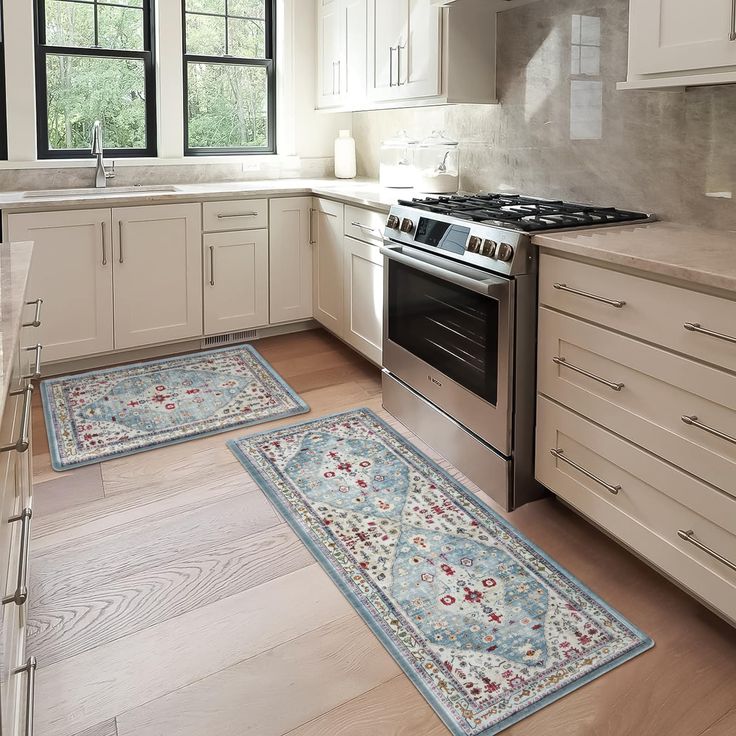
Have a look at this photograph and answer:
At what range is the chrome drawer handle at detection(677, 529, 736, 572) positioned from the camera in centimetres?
165

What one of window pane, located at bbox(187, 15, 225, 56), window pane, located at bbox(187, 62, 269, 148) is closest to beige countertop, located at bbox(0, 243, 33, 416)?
window pane, located at bbox(187, 62, 269, 148)

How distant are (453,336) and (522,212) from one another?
1.60ft

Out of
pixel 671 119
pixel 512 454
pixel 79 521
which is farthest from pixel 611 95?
pixel 79 521

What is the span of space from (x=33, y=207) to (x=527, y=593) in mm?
2687

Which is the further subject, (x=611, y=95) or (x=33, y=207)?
(x=33, y=207)

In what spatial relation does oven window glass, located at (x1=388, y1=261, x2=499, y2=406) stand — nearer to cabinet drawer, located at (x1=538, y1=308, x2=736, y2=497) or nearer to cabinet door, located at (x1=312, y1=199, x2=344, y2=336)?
cabinet drawer, located at (x1=538, y1=308, x2=736, y2=497)

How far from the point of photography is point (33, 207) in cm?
325

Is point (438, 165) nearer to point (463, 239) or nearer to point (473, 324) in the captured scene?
point (463, 239)

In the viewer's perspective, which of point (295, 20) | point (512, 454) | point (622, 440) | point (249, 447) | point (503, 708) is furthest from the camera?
point (295, 20)

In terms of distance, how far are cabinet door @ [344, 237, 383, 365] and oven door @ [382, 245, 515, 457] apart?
0.34m

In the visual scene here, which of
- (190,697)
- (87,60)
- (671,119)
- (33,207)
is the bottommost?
(190,697)

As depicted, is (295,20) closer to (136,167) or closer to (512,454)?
(136,167)

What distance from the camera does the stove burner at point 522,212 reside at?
225 cm

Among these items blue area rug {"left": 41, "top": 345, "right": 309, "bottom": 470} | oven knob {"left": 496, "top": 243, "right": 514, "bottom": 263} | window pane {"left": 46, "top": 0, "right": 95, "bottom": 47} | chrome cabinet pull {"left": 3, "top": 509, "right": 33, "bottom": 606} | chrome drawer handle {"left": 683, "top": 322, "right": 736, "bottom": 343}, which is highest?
window pane {"left": 46, "top": 0, "right": 95, "bottom": 47}
